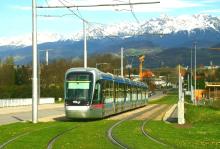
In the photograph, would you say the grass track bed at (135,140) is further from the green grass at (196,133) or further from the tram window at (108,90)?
the tram window at (108,90)

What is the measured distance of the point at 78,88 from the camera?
33.2 meters

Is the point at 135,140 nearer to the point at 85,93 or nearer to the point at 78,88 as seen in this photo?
the point at 85,93

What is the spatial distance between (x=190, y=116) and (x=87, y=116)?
567 centimetres

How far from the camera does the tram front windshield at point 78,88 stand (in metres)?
32.9

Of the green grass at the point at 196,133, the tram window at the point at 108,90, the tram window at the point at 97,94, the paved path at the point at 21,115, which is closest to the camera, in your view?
the green grass at the point at 196,133

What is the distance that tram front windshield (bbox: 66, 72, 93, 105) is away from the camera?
32938mm

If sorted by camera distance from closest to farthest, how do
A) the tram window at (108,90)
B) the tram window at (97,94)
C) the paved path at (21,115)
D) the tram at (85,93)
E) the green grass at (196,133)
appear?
the green grass at (196,133) < the tram at (85,93) < the tram window at (97,94) < the tram window at (108,90) < the paved path at (21,115)

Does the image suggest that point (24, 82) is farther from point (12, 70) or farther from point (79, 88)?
point (79, 88)

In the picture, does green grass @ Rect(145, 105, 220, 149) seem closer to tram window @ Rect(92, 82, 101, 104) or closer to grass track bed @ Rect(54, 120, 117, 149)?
grass track bed @ Rect(54, 120, 117, 149)

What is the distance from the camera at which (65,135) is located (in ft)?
75.9

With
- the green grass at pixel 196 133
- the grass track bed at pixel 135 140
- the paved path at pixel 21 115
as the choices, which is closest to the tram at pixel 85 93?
the paved path at pixel 21 115

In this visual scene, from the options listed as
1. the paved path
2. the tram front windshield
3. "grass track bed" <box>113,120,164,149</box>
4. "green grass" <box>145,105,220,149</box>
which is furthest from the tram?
"grass track bed" <box>113,120,164,149</box>

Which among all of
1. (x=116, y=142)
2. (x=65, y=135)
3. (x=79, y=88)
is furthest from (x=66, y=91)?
(x=116, y=142)

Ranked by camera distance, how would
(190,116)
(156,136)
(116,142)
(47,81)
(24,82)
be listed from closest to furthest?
(116,142) → (156,136) → (190,116) → (47,81) → (24,82)
